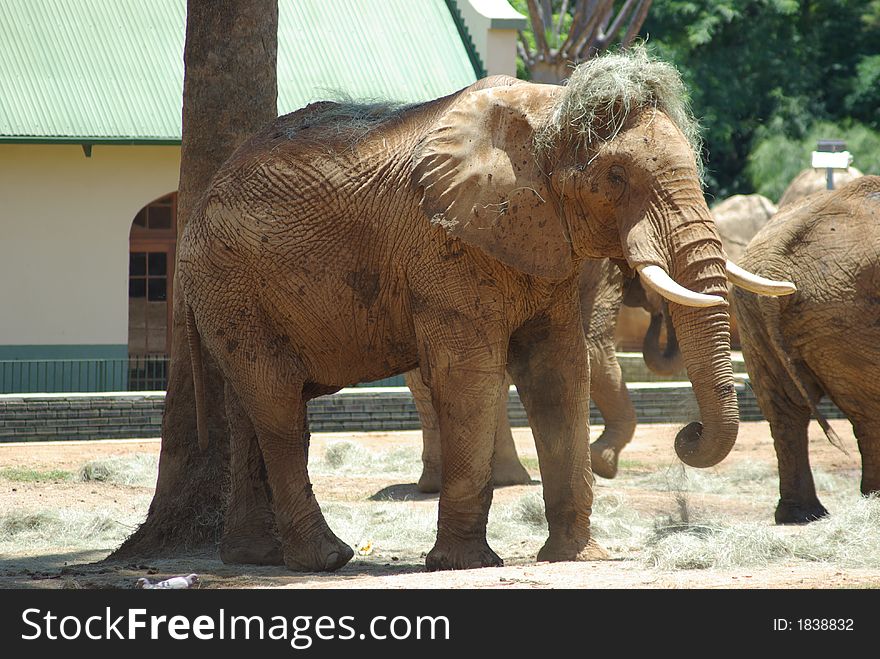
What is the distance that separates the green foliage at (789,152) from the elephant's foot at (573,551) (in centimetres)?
2497

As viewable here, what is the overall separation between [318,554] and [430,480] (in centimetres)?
456

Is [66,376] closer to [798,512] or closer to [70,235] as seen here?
[70,235]

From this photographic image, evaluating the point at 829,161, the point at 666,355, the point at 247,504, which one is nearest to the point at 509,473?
the point at 666,355

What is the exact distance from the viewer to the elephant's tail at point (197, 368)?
30.6 ft

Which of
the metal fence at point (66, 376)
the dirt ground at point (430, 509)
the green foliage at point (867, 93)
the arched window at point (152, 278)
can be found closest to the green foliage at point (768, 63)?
the green foliage at point (867, 93)

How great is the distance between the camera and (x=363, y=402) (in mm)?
19109

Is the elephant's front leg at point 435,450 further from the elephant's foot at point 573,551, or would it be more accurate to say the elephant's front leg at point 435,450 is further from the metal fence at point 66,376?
the metal fence at point 66,376

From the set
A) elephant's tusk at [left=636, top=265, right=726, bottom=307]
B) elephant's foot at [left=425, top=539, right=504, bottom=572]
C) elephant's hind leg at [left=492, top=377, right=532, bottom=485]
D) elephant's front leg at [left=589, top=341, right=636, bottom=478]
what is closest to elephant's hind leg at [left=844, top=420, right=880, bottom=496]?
elephant's front leg at [left=589, top=341, right=636, bottom=478]

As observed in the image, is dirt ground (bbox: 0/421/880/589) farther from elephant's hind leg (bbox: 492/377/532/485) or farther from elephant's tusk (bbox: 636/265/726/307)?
elephant's tusk (bbox: 636/265/726/307)

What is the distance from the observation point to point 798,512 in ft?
35.6

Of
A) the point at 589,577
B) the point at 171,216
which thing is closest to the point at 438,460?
the point at 589,577

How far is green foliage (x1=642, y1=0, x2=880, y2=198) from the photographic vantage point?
34.2 metres

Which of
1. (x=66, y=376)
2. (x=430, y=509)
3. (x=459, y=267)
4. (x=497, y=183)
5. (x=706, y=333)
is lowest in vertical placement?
(x=66, y=376)

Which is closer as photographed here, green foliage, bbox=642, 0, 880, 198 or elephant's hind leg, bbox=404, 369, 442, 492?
elephant's hind leg, bbox=404, 369, 442, 492
